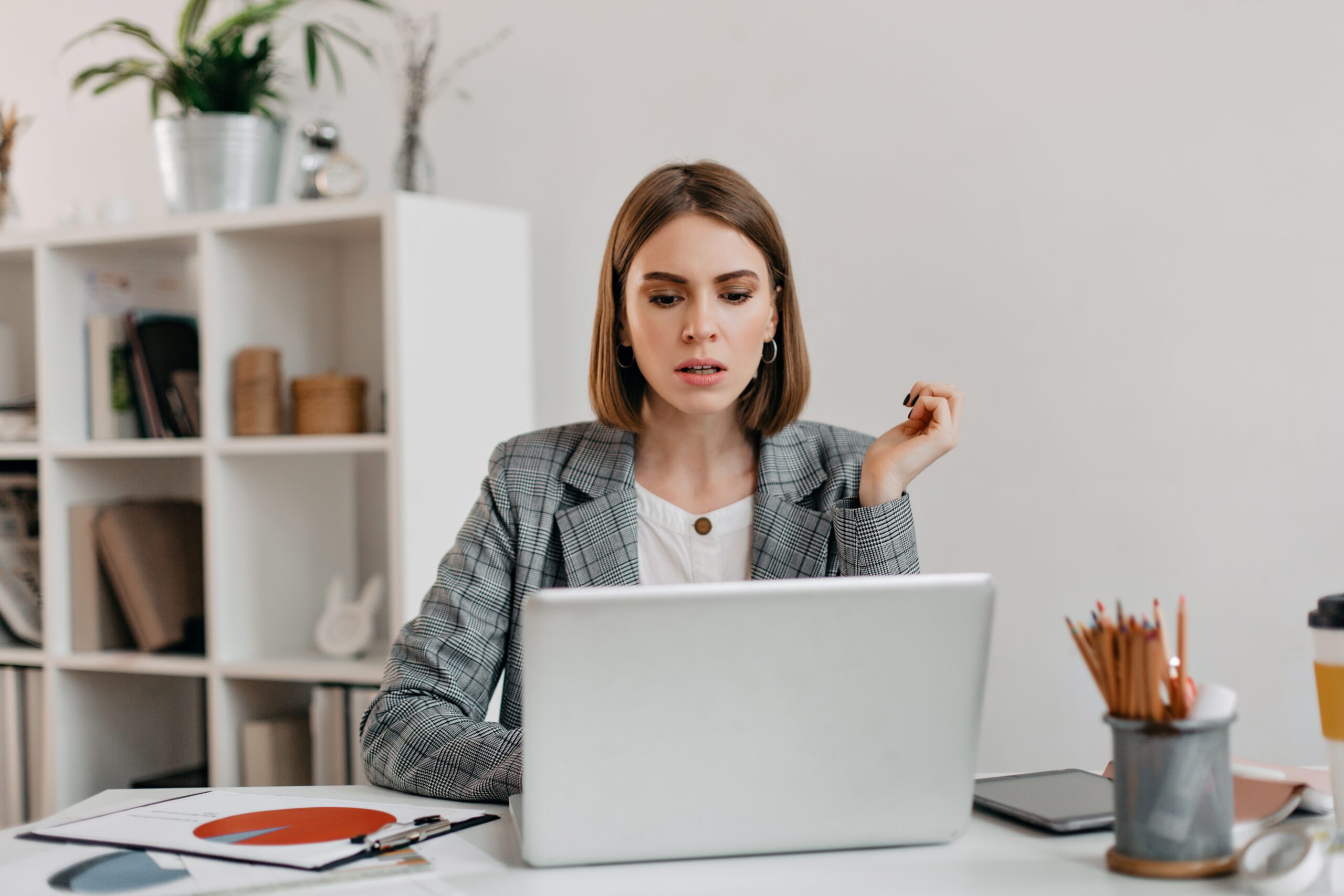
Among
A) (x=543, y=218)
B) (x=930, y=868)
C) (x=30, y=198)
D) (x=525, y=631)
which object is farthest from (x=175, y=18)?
(x=930, y=868)

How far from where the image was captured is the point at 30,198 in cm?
295

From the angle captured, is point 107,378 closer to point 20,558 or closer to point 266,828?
point 20,558

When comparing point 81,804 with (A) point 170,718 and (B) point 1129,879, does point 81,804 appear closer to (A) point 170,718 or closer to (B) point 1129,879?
(B) point 1129,879

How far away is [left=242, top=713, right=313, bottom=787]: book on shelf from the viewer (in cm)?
229

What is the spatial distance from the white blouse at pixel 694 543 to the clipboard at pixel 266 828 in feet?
1.71

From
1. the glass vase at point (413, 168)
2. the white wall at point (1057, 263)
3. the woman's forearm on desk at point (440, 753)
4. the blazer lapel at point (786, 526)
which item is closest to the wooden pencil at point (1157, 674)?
the woman's forearm on desk at point (440, 753)

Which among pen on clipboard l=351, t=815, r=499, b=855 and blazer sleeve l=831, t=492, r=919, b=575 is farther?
blazer sleeve l=831, t=492, r=919, b=575

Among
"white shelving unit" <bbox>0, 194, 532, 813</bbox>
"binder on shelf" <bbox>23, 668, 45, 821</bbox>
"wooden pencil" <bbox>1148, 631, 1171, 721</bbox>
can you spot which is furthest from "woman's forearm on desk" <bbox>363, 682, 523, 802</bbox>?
"binder on shelf" <bbox>23, 668, 45, 821</bbox>

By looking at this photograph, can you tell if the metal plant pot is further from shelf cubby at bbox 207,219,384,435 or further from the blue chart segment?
the blue chart segment

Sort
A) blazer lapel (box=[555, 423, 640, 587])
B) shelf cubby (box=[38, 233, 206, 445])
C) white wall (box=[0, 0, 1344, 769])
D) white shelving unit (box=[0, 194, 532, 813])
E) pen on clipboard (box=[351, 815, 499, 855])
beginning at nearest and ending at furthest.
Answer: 1. pen on clipboard (box=[351, 815, 499, 855])
2. blazer lapel (box=[555, 423, 640, 587])
3. white wall (box=[0, 0, 1344, 769])
4. white shelving unit (box=[0, 194, 532, 813])
5. shelf cubby (box=[38, 233, 206, 445])

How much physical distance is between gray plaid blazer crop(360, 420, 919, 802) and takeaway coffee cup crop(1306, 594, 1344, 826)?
1.66 feet

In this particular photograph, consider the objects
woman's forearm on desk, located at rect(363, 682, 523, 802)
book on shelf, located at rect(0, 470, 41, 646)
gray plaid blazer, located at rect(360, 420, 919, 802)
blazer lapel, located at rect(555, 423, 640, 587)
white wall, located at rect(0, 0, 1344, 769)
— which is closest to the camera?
woman's forearm on desk, located at rect(363, 682, 523, 802)

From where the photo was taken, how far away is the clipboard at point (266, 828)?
2.85 feet

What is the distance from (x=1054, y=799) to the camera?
988 millimetres
